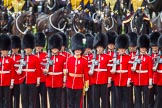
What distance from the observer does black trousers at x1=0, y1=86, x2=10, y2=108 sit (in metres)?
10.7

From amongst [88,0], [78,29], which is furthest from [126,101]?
[88,0]

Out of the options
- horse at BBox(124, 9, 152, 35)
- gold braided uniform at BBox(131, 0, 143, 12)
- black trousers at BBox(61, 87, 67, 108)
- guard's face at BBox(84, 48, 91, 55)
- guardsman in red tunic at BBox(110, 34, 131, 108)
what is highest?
gold braided uniform at BBox(131, 0, 143, 12)

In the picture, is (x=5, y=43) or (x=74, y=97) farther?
(x=5, y=43)

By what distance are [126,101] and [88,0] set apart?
28.8 ft

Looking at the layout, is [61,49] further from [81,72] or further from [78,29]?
[78,29]

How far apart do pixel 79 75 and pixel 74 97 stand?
1.15 feet

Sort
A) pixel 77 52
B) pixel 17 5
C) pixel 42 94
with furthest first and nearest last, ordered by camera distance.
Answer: pixel 17 5, pixel 42 94, pixel 77 52

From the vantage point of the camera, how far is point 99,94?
10.9 metres

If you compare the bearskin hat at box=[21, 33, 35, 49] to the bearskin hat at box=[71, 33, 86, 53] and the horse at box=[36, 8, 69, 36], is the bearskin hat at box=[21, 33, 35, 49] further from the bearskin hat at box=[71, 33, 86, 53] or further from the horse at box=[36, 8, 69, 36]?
the horse at box=[36, 8, 69, 36]

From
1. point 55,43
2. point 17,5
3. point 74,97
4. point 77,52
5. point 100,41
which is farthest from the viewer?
point 17,5

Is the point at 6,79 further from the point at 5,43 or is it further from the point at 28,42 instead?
the point at 28,42

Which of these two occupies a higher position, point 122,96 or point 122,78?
point 122,78

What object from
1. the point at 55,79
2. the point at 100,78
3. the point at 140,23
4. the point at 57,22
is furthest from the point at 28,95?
the point at 57,22

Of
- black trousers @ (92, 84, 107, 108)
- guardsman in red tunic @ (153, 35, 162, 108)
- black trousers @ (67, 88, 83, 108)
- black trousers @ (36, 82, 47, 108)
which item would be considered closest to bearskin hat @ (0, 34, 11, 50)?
black trousers @ (36, 82, 47, 108)
